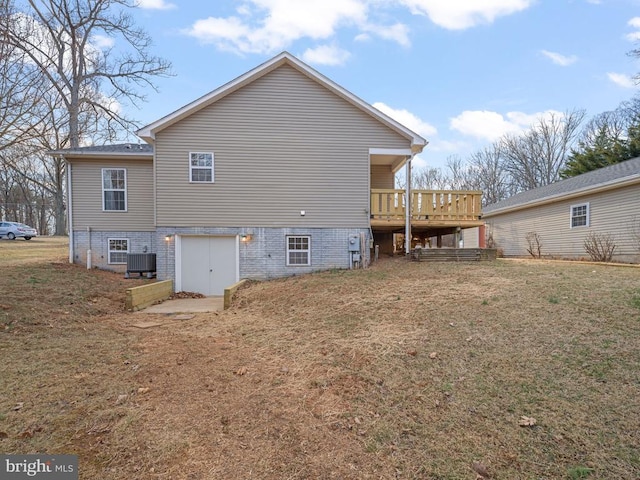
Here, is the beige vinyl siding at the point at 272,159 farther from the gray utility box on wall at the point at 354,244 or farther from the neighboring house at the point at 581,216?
the neighboring house at the point at 581,216

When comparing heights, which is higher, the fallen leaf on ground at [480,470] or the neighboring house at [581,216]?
the neighboring house at [581,216]

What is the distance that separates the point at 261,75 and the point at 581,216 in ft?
46.9

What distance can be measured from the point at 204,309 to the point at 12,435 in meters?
5.74

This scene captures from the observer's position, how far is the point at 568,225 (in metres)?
15.0

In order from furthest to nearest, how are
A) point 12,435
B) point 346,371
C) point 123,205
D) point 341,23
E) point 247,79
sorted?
1. point 341,23
2. point 123,205
3. point 247,79
4. point 346,371
5. point 12,435

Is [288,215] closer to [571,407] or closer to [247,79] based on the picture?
[247,79]

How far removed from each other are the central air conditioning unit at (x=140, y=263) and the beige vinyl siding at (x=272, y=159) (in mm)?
1965

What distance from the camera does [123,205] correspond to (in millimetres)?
12953

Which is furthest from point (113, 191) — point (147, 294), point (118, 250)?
point (147, 294)

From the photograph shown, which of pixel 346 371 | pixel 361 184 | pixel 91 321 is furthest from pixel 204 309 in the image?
pixel 361 184

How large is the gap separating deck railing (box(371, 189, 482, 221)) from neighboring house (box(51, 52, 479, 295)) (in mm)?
129

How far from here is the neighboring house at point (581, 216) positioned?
12117 millimetres

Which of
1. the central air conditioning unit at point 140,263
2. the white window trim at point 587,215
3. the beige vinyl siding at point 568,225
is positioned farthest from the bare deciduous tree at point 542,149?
the central air conditioning unit at point 140,263

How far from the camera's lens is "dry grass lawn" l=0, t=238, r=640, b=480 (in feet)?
9.09
